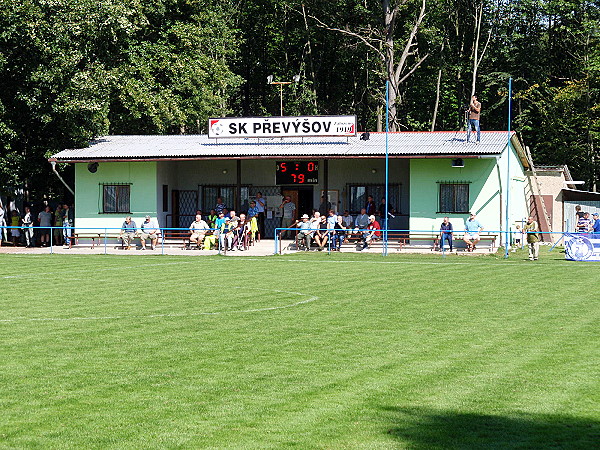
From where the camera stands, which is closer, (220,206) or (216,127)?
(220,206)

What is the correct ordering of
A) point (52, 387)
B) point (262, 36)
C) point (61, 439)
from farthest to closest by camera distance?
1. point (262, 36)
2. point (52, 387)
3. point (61, 439)

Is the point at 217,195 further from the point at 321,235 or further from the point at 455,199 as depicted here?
the point at 455,199

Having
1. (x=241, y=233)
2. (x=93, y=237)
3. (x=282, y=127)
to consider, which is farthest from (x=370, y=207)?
(x=93, y=237)

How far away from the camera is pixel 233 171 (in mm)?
40750

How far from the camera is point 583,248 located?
96.8 ft

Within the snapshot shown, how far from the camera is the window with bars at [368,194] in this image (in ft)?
128

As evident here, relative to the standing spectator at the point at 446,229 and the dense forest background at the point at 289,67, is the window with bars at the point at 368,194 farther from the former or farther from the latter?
the dense forest background at the point at 289,67

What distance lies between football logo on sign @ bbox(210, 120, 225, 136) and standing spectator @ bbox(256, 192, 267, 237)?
299 cm

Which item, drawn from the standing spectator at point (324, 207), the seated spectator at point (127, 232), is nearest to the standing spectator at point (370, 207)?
the standing spectator at point (324, 207)

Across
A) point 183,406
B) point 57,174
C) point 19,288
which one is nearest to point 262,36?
point 57,174

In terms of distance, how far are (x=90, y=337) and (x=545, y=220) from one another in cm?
3228

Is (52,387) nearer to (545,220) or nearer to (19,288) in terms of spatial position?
(19,288)

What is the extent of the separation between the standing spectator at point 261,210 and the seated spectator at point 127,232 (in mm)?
5039

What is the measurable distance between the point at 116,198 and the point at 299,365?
29726 mm
